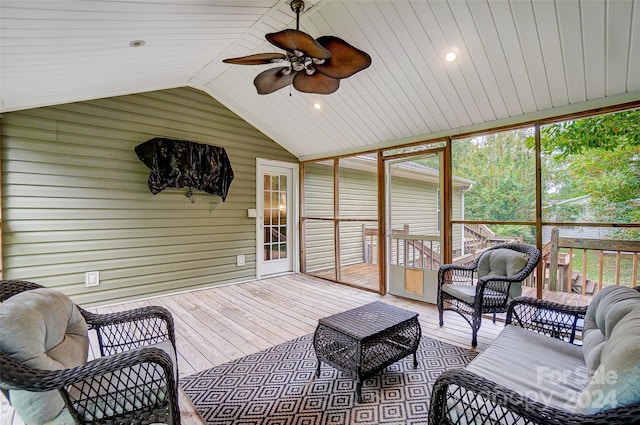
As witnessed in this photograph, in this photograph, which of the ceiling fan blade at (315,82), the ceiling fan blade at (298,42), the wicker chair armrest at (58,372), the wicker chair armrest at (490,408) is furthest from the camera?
the ceiling fan blade at (315,82)

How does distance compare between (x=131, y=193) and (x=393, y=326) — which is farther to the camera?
(x=131, y=193)

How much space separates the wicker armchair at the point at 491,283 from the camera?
2.88 metres

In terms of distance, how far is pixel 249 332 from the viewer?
3336 mm

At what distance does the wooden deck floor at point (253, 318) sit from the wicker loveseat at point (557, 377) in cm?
125

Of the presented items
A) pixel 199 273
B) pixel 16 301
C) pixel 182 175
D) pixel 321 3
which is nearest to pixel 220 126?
pixel 182 175

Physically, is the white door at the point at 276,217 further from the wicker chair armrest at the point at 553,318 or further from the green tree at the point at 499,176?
the wicker chair armrest at the point at 553,318

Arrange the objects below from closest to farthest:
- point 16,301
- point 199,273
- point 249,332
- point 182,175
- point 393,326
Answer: point 16,301 → point 393,326 → point 249,332 → point 182,175 → point 199,273

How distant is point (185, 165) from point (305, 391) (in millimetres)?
3698

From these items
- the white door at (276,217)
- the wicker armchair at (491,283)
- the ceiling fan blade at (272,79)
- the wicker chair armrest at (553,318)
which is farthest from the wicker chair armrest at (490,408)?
the white door at (276,217)

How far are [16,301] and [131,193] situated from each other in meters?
3.18

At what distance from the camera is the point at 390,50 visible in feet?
10.4

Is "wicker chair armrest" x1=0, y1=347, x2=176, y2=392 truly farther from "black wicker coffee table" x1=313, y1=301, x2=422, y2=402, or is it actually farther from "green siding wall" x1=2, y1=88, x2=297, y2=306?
"green siding wall" x1=2, y1=88, x2=297, y2=306

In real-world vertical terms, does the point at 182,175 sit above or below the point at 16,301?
above

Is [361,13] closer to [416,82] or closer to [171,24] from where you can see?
[416,82]
